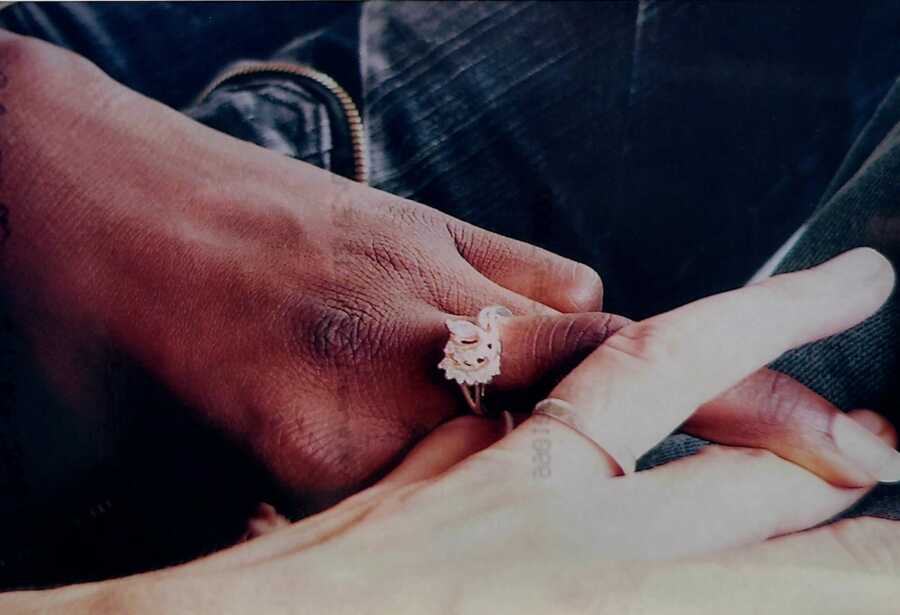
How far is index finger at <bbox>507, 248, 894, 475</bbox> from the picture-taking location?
10.4 inches

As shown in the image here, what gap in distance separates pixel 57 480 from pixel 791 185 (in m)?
0.35

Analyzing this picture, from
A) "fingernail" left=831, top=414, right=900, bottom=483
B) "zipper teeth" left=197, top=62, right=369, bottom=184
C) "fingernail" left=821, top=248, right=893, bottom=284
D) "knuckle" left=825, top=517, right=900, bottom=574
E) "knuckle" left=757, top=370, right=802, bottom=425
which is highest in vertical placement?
"zipper teeth" left=197, top=62, right=369, bottom=184

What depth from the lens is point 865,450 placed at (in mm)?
287

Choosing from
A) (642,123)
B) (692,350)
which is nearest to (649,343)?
(692,350)

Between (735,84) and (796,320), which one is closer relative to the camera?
(796,320)

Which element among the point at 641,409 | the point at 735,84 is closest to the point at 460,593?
the point at 641,409

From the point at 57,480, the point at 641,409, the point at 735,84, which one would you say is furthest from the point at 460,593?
the point at 735,84

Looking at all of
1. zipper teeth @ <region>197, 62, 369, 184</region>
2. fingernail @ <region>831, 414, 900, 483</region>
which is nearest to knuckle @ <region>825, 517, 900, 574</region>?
fingernail @ <region>831, 414, 900, 483</region>

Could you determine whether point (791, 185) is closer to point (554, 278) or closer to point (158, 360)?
point (554, 278)

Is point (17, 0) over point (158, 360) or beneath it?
over

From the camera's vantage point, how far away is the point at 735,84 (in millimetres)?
415

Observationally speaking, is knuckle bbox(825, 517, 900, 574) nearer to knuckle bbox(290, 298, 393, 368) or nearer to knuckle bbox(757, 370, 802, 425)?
knuckle bbox(757, 370, 802, 425)

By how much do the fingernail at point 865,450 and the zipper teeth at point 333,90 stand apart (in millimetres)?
225

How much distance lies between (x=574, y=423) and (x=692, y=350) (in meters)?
0.05
